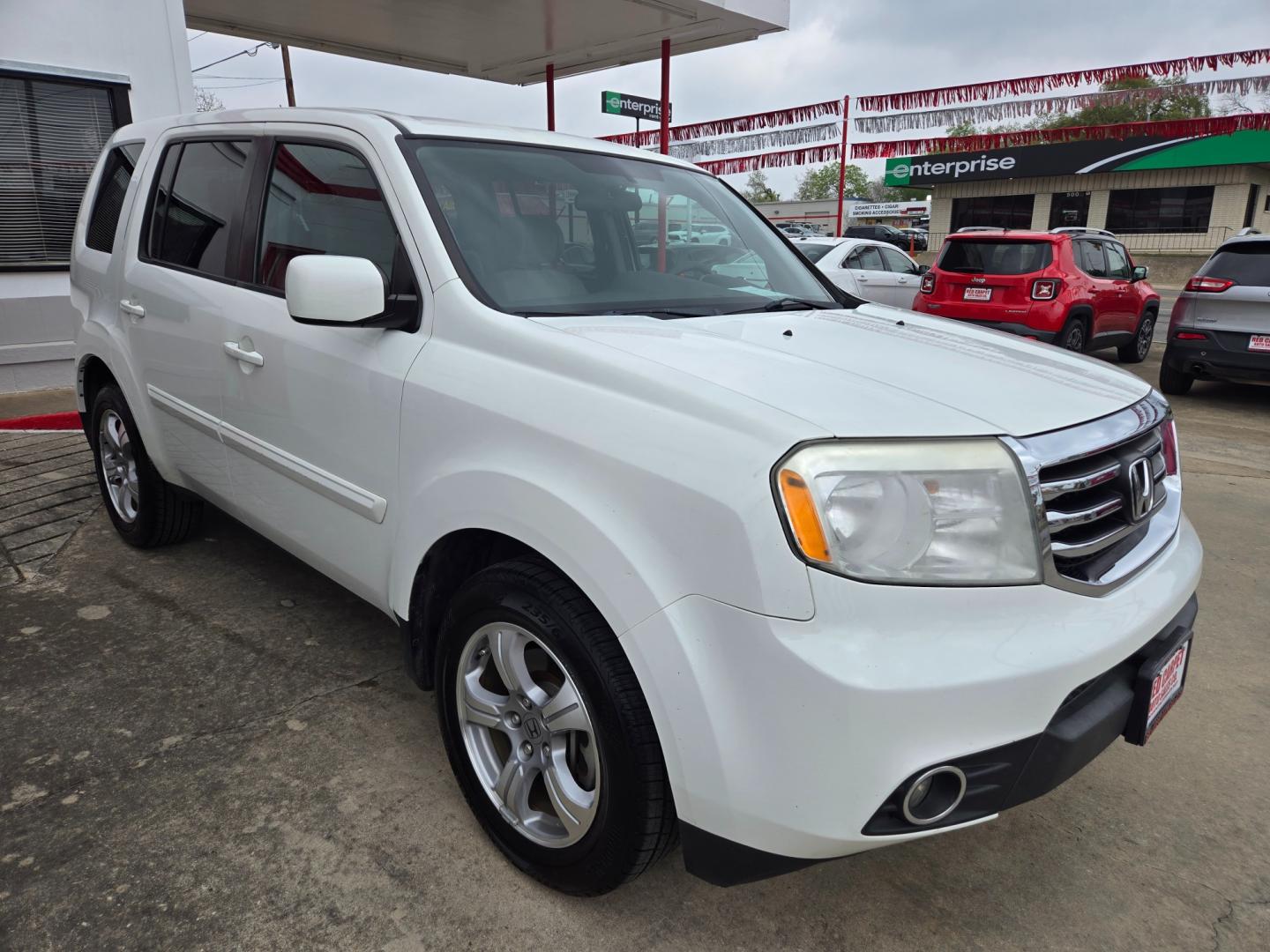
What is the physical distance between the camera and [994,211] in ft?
122

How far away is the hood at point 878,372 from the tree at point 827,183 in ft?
344

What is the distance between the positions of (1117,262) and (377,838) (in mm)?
11611

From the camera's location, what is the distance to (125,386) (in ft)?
12.2

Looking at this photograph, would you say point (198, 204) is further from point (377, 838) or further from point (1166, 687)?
point (1166, 687)

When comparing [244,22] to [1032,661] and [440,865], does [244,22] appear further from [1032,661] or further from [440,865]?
[1032,661]

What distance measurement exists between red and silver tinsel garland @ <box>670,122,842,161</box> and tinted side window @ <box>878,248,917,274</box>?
7.89 meters

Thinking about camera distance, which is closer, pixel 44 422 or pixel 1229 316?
pixel 44 422

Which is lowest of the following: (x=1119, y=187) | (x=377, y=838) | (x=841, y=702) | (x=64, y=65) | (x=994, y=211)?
(x=377, y=838)

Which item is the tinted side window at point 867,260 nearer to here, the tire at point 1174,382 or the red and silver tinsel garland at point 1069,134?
A: the tire at point 1174,382

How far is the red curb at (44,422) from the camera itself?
637 centimetres

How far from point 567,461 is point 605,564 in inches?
9.6

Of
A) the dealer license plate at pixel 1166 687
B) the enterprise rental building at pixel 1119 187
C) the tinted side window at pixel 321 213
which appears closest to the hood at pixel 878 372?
the dealer license plate at pixel 1166 687

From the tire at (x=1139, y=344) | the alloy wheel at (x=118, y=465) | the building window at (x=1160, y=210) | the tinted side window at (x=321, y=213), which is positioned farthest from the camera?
the building window at (x=1160, y=210)

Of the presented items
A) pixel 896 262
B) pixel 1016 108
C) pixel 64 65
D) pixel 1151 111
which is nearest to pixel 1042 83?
pixel 1016 108
